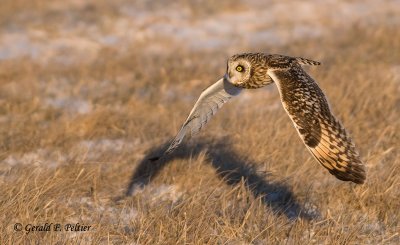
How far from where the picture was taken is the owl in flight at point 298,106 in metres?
4.50

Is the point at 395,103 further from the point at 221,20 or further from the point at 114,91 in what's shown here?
the point at 221,20

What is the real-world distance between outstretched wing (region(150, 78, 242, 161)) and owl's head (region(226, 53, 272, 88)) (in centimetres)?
14

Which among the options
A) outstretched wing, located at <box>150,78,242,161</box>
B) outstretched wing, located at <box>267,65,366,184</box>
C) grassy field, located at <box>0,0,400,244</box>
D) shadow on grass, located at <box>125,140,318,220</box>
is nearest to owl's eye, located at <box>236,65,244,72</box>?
outstretched wing, located at <box>150,78,242,161</box>

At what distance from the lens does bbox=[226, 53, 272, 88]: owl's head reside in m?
5.43

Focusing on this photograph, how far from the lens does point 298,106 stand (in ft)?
15.3

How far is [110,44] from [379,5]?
608cm

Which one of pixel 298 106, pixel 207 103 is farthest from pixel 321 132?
pixel 207 103

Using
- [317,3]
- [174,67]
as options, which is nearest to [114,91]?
[174,67]

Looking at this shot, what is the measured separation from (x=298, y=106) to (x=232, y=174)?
5.99 feet

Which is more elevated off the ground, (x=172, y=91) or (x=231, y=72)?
(x=231, y=72)

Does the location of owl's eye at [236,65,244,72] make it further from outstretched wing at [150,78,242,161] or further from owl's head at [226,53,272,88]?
outstretched wing at [150,78,242,161]

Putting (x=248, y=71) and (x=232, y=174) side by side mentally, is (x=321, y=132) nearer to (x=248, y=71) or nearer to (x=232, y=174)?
(x=248, y=71)

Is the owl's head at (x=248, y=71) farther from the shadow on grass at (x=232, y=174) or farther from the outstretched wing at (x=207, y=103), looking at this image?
the shadow on grass at (x=232, y=174)

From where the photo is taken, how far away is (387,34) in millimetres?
11445
